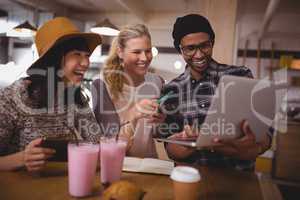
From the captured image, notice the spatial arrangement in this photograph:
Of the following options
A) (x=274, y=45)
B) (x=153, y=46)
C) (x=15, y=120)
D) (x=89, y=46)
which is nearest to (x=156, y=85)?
(x=153, y=46)

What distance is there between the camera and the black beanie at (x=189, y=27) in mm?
1905

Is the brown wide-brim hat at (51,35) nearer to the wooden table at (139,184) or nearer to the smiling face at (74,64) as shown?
the smiling face at (74,64)

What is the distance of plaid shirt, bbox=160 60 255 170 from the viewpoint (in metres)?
1.96

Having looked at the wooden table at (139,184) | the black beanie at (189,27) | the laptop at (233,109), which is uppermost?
the black beanie at (189,27)

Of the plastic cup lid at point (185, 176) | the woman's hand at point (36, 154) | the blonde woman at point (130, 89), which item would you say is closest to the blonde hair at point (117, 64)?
the blonde woman at point (130, 89)

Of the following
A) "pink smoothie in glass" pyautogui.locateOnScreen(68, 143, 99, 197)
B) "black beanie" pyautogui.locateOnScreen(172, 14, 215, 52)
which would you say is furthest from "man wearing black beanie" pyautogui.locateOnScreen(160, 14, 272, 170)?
"pink smoothie in glass" pyautogui.locateOnScreen(68, 143, 99, 197)

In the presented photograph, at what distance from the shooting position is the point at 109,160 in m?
1.19

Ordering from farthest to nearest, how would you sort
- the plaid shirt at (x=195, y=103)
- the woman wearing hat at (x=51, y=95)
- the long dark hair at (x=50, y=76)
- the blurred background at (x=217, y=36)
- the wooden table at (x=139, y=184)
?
the blurred background at (x=217, y=36), the plaid shirt at (x=195, y=103), the long dark hair at (x=50, y=76), the woman wearing hat at (x=51, y=95), the wooden table at (x=139, y=184)

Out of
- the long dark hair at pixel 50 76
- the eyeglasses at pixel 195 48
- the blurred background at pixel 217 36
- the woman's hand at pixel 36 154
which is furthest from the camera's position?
the blurred background at pixel 217 36

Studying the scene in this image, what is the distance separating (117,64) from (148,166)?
0.92 metres

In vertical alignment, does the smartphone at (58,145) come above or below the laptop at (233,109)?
below

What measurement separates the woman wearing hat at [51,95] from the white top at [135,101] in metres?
0.27

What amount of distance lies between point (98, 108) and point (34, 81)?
20.1 inches

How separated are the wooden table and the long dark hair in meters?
0.45
